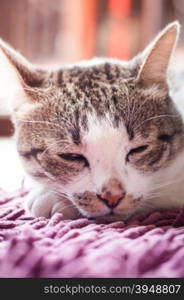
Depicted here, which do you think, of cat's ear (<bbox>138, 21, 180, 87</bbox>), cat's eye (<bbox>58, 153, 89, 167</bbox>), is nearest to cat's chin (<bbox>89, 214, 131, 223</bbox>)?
cat's eye (<bbox>58, 153, 89, 167</bbox>)

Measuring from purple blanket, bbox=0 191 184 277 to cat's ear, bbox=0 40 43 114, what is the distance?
0.31m

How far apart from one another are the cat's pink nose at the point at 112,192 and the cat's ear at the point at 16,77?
30 centimetres

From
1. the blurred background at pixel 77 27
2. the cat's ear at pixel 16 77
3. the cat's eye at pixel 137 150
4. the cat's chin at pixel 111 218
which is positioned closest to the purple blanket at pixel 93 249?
the cat's chin at pixel 111 218

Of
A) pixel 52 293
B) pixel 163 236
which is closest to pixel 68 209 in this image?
pixel 163 236

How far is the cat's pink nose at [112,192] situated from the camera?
0.89 m

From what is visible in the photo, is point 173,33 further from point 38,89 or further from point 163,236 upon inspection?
point 163,236

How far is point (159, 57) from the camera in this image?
3.43 feet

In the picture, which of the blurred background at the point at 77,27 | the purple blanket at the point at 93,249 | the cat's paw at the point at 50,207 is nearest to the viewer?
the purple blanket at the point at 93,249

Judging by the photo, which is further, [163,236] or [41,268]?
[163,236]

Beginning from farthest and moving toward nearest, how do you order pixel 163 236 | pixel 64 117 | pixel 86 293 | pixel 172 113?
pixel 172 113
pixel 64 117
pixel 163 236
pixel 86 293

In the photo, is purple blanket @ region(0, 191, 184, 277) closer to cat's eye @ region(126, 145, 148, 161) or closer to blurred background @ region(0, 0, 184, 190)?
cat's eye @ region(126, 145, 148, 161)

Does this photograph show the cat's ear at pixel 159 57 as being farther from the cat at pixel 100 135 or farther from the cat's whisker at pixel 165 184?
the cat's whisker at pixel 165 184

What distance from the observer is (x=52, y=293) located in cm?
62

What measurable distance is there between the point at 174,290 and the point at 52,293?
155 mm
